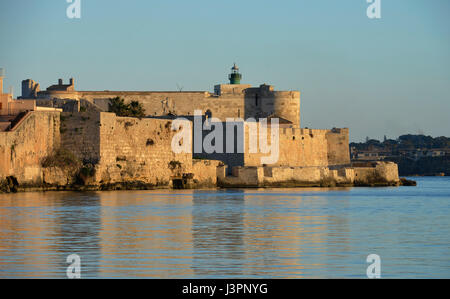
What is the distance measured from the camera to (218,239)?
14008 mm

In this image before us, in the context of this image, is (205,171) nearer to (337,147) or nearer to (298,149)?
(298,149)

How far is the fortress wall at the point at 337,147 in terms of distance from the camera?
146 feet

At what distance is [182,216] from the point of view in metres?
19.2

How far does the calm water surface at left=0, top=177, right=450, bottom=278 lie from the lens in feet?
34.4

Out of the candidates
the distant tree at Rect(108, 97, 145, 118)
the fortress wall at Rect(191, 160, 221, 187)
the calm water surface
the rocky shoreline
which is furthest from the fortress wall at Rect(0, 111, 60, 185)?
the distant tree at Rect(108, 97, 145, 118)

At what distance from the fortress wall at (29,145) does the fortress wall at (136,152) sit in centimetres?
177

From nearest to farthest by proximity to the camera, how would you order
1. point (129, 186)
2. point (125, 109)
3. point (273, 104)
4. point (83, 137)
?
point (83, 137), point (129, 186), point (125, 109), point (273, 104)

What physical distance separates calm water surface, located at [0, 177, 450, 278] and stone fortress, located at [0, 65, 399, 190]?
16.1 feet

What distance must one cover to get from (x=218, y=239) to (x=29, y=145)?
51.0 ft

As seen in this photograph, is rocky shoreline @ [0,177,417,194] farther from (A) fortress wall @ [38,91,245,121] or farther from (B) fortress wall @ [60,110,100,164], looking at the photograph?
(A) fortress wall @ [38,91,245,121]

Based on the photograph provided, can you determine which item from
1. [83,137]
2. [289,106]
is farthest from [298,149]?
[83,137]
